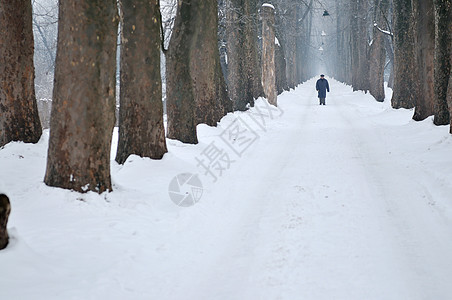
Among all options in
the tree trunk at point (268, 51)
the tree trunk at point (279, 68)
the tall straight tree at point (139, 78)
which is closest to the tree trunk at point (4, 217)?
the tall straight tree at point (139, 78)

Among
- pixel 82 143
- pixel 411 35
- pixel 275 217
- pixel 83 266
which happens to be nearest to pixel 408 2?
pixel 411 35

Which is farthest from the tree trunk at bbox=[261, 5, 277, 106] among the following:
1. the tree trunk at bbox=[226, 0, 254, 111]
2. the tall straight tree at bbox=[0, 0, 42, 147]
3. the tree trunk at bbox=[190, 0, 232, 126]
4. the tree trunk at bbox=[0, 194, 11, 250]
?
the tree trunk at bbox=[0, 194, 11, 250]

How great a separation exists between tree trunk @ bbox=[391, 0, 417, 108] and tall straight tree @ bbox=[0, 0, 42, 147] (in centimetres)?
1187

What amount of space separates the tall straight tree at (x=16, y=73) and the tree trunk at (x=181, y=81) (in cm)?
276

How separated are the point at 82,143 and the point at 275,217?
2.46 meters

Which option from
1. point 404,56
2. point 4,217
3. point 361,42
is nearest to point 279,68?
point 361,42

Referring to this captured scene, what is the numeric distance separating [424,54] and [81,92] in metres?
9.89

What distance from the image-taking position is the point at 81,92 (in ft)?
16.6

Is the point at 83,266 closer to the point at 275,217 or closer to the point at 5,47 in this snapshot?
the point at 275,217

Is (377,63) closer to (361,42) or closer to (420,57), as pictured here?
(361,42)

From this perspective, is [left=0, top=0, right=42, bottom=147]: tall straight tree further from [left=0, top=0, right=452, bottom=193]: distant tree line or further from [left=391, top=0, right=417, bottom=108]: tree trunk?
[left=391, top=0, right=417, bottom=108]: tree trunk

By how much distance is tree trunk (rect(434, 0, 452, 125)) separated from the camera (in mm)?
9805

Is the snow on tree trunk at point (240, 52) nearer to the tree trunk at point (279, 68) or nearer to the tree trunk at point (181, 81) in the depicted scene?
the tree trunk at point (181, 81)

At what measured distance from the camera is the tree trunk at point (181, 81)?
29.5ft
